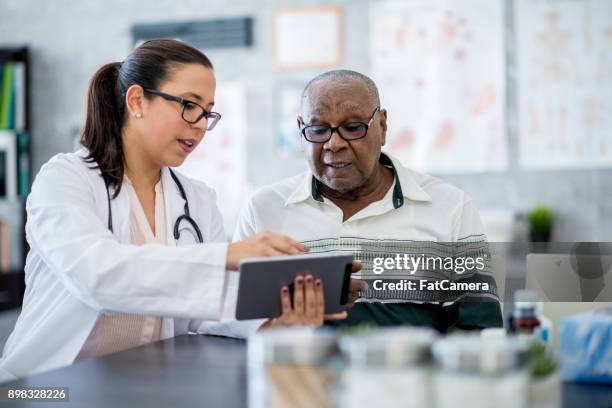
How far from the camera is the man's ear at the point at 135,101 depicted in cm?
183

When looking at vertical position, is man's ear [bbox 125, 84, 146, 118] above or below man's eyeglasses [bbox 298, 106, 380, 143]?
above

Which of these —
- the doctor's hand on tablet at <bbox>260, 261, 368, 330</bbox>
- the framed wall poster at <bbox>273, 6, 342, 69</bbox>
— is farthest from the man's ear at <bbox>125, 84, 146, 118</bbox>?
the framed wall poster at <bbox>273, 6, 342, 69</bbox>

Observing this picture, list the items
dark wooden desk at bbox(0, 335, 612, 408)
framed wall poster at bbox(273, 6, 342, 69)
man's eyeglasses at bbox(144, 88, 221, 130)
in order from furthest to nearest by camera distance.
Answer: framed wall poster at bbox(273, 6, 342, 69) < man's eyeglasses at bbox(144, 88, 221, 130) < dark wooden desk at bbox(0, 335, 612, 408)

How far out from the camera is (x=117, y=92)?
6.24 ft

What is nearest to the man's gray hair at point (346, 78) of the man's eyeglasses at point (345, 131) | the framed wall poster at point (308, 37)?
the man's eyeglasses at point (345, 131)

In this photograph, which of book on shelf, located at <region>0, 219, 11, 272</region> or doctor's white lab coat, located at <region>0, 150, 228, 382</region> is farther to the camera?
book on shelf, located at <region>0, 219, 11, 272</region>

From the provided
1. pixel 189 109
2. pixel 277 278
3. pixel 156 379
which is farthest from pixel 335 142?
pixel 156 379

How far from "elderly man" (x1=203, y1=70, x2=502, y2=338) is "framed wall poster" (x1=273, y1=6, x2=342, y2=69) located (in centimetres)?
214

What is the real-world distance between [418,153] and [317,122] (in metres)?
2.10

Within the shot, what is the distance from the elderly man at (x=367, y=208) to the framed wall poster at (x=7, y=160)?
3085 millimetres

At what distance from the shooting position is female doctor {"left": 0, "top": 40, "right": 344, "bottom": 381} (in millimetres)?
1489

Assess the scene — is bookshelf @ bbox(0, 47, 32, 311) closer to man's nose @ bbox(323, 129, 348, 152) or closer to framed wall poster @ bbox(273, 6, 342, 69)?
framed wall poster @ bbox(273, 6, 342, 69)

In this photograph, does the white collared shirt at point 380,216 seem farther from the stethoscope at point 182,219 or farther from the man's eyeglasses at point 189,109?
the man's eyeglasses at point 189,109

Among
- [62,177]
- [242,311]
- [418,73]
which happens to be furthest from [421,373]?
[418,73]
